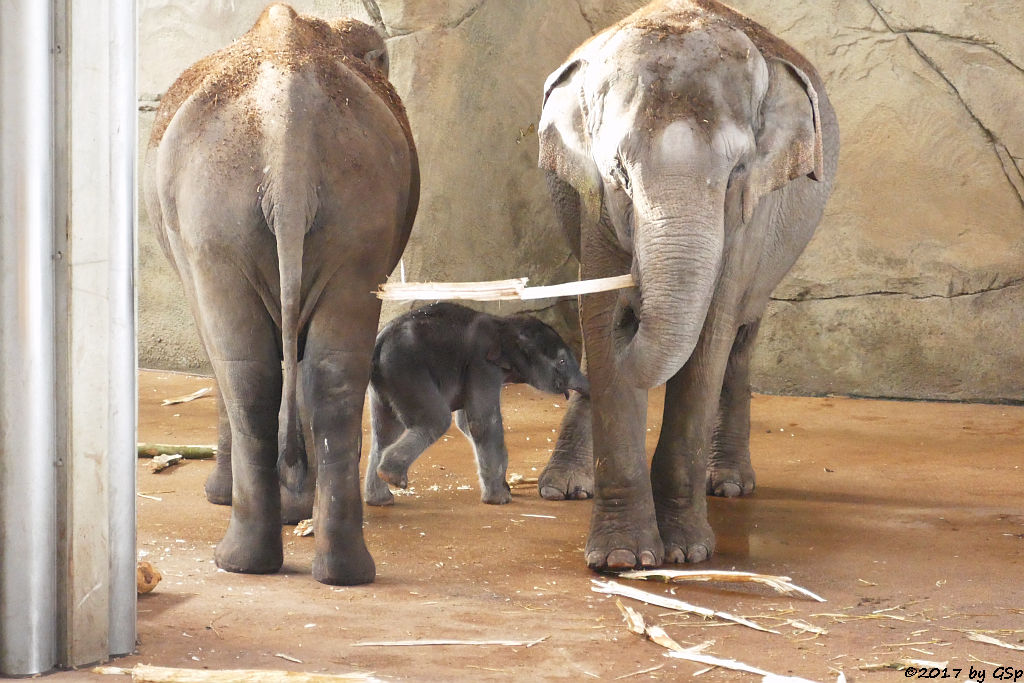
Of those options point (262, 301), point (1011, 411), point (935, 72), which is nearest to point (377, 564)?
point (262, 301)

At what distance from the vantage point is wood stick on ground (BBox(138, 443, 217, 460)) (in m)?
6.59

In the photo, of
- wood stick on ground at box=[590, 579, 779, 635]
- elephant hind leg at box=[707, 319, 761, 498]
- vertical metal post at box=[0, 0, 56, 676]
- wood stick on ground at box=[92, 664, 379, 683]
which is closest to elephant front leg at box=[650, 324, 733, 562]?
wood stick on ground at box=[590, 579, 779, 635]

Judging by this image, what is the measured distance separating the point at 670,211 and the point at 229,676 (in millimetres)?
1987

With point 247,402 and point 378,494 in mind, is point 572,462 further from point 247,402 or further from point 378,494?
point 247,402

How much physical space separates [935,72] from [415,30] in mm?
3799

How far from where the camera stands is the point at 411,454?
5.29 metres

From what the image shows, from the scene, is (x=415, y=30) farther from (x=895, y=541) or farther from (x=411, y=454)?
(x=895, y=541)

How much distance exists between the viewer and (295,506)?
17.3 feet

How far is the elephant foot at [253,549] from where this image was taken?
14.4 feet

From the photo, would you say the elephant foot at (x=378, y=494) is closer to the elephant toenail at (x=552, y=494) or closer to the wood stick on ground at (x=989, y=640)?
the elephant toenail at (x=552, y=494)

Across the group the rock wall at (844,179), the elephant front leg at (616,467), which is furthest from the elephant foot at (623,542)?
the rock wall at (844,179)

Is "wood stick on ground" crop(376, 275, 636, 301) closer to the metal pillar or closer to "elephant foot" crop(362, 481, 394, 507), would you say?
the metal pillar

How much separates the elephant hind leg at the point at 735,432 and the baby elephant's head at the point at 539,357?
0.85m

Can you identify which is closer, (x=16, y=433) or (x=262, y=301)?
(x=16, y=433)
